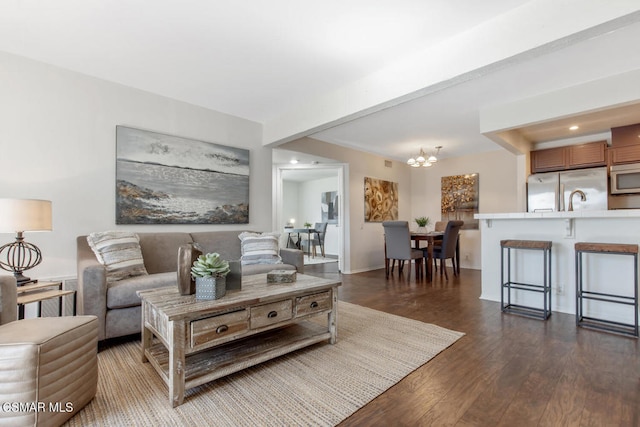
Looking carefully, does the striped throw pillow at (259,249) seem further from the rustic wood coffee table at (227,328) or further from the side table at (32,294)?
the side table at (32,294)

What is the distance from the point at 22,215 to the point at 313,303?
2161 millimetres

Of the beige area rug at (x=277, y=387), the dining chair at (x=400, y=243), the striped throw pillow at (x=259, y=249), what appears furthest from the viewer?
the dining chair at (x=400, y=243)

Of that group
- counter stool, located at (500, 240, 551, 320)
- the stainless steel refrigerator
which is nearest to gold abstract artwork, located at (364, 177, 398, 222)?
the stainless steel refrigerator

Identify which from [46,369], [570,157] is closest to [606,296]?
[570,157]

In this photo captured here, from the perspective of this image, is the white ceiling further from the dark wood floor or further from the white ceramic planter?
the dark wood floor

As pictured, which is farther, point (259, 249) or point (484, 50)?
point (259, 249)

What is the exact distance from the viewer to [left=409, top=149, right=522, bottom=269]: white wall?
573 cm

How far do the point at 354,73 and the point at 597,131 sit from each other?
4.21 meters

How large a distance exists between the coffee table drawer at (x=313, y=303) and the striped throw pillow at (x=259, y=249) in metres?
1.32

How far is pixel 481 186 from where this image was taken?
6.05 meters

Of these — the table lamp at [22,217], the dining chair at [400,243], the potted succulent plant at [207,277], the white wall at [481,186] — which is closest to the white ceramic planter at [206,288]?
the potted succulent plant at [207,277]

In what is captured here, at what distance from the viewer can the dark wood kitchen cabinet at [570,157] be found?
4469mm

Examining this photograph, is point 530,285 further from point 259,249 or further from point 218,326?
point 218,326

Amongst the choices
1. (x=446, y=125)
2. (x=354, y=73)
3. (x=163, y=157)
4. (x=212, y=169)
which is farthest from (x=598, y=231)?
(x=163, y=157)
